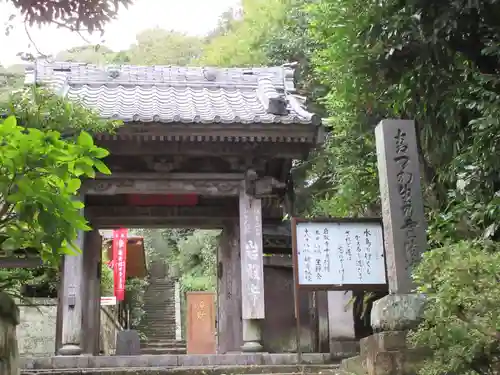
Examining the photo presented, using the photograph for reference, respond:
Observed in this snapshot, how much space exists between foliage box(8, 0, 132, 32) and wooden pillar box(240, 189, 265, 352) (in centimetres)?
Answer: 582

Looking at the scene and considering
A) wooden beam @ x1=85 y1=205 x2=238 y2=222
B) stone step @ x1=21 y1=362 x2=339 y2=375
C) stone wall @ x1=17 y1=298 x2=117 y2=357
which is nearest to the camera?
stone step @ x1=21 y1=362 x2=339 y2=375

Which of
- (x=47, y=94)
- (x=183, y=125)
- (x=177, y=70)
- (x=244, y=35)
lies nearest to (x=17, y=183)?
(x=47, y=94)

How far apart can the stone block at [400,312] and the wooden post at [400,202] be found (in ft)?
0.96

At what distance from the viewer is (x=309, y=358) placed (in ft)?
26.8

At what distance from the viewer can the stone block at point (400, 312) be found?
5.34 metres

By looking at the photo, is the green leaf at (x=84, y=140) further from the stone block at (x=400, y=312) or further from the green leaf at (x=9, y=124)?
the stone block at (x=400, y=312)

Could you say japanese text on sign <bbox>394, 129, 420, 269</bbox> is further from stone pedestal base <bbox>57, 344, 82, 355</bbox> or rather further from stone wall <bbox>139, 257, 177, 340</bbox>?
stone wall <bbox>139, 257, 177, 340</bbox>

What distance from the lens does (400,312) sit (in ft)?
17.7

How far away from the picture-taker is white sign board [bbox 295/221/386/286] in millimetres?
7352

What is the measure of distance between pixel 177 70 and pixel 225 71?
991mm

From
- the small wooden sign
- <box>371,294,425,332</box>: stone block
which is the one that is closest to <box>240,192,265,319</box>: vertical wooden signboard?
the small wooden sign

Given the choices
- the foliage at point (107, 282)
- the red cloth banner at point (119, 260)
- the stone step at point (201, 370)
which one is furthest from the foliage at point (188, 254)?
the stone step at point (201, 370)

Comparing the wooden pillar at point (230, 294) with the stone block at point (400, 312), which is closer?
the stone block at point (400, 312)

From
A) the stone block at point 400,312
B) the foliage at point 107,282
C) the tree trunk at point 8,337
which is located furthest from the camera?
the foliage at point 107,282
